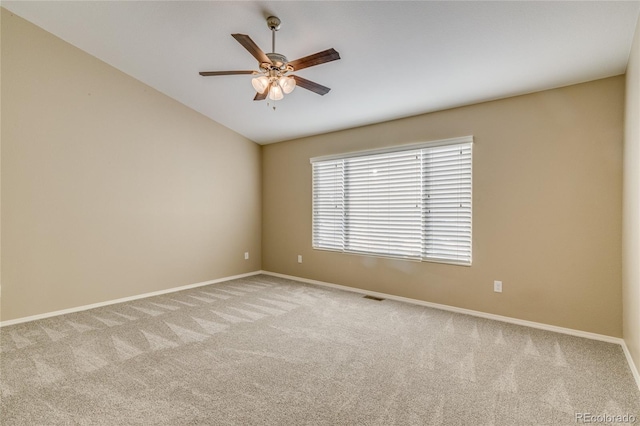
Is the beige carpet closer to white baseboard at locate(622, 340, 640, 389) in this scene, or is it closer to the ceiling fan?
white baseboard at locate(622, 340, 640, 389)

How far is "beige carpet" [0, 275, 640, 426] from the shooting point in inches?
70.0

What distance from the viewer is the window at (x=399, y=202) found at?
3609 millimetres

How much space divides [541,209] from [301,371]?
2870mm

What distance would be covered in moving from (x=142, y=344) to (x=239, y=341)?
2.80 feet

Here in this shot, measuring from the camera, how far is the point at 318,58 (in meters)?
2.21

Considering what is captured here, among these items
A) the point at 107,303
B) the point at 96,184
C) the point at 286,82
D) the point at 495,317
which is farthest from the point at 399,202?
the point at 107,303

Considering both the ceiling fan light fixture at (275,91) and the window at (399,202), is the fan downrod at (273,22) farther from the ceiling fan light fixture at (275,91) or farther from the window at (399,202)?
the window at (399,202)

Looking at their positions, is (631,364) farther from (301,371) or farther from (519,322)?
(301,371)

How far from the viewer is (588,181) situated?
2.87m

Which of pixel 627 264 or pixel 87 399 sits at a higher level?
pixel 627 264

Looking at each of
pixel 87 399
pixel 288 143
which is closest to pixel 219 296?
pixel 87 399

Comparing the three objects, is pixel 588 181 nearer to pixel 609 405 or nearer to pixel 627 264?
pixel 627 264

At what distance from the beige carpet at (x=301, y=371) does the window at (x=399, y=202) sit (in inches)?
37.3

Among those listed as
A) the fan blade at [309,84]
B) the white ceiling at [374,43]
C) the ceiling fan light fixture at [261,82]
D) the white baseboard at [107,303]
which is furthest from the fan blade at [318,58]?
the white baseboard at [107,303]
